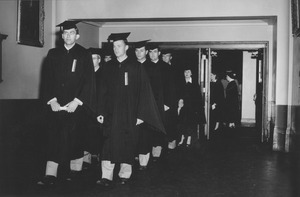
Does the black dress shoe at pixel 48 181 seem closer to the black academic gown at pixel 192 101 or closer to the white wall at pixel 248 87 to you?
the black academic gown at pixel 192 101

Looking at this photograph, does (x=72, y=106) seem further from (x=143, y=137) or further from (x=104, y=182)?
(x=143, y=137)

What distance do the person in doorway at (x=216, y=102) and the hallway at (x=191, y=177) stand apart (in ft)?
11.4

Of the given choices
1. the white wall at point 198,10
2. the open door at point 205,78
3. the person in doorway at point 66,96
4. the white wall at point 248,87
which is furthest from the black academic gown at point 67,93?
the white wall at point 248,87

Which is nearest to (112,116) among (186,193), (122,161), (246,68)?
(122,161)

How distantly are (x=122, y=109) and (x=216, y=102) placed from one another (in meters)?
6.65

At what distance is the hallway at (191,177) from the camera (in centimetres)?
450

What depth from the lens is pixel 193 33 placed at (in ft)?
31.0

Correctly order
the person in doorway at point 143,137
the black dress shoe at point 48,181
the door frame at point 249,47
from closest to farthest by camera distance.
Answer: the black dress shoe at point 48,181, the person in doorway at point 143,137, the door frame at point 249,47

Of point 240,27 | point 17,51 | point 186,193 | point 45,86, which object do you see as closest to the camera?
point 186,193

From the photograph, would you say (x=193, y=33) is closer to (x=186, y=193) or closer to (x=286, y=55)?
(x=286, y=55)

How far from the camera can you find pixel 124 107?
4.87 metres

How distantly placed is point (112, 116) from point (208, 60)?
4909mm

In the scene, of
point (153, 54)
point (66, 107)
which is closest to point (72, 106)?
point (66, 107)

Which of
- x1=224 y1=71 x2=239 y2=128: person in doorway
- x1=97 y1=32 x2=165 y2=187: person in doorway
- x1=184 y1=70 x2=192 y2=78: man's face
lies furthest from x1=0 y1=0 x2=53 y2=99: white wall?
x1=224 y1=71 x2=239 y2=128: person in doorway
